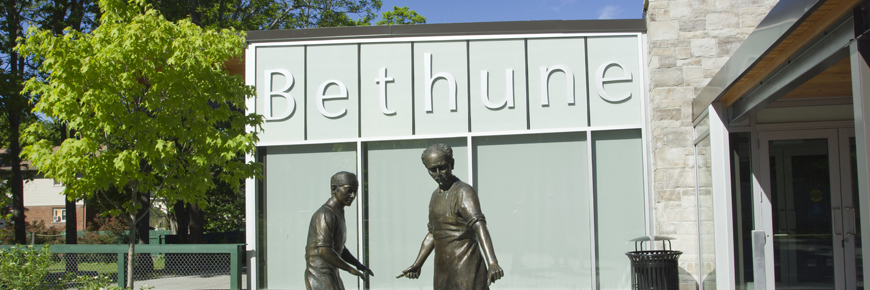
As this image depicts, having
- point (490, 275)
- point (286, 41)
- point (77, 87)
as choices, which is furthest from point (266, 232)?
point (490, 275)

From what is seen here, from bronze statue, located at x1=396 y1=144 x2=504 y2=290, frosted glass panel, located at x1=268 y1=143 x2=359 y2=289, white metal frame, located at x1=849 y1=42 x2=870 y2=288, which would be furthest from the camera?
frosted glass panel, located at x1=268 y1=143 x2=359 y2=289

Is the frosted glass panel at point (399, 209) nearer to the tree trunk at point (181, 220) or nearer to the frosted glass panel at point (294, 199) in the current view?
the frosted glass panel at point (294, 199)

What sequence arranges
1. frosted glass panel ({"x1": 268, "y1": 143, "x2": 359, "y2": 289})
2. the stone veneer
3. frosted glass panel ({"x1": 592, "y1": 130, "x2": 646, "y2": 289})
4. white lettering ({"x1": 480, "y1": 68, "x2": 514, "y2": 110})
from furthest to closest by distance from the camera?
frosted glass panel ({"x1": 268, "y1": 143, "x2": 359, "y2": 289}) < white lettering ({"x1": 480, "y1": 68, "x2": 514, "y2": 110}) < frosted glass panel ({"x1": 592, "y1": 130, "x2": 646, "y2": 289}) < the stone veneer

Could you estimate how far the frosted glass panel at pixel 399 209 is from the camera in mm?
9805

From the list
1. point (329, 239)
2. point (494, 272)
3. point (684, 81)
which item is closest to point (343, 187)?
point (329, 239)

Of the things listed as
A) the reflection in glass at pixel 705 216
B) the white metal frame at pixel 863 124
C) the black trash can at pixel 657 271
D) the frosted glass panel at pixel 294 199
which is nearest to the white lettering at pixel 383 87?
the frosted glass panel at pixel 294 199

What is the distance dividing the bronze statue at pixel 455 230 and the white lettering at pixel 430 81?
538 centimetres

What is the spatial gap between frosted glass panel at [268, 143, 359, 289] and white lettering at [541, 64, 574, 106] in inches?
114

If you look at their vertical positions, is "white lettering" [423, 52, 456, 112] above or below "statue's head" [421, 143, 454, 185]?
above

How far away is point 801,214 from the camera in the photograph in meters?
7.32

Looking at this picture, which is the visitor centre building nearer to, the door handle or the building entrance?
the building entrance

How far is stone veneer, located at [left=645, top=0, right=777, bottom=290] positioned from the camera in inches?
339

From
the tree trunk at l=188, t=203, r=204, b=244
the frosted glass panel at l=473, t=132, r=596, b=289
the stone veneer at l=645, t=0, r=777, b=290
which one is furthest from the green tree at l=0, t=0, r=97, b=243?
the stone veneer at l=645, t=0, r=777, b=290

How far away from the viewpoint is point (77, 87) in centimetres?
730
